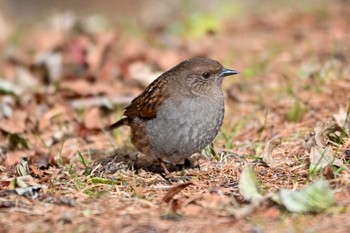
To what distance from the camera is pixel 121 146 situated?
6.64m

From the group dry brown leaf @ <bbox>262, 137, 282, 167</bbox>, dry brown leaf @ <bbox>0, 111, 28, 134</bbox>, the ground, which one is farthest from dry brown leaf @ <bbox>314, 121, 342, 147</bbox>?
dry brown leaf @ <bbox>0, 111, 28, 134</bbox>

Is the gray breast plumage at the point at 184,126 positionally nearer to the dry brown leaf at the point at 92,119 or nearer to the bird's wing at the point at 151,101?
the bird's wing at the point at 151,101

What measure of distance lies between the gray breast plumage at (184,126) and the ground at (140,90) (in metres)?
0.22

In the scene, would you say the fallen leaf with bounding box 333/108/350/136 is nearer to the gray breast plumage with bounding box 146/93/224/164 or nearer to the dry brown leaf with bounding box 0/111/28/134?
the gray breast plumage with bounding box 146/93/224/164

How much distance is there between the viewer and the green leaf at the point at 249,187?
4.36 meters

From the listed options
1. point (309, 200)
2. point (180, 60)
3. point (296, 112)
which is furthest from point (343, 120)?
point (180, 60)

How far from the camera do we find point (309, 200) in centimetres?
413

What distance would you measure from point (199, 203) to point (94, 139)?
8.80ft

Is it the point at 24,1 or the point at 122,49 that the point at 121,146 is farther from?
the point at 24,1

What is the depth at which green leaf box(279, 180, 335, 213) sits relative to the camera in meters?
4.12

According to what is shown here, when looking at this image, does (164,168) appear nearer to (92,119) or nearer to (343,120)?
(343,120)

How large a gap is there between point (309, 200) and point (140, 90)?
4.30 m

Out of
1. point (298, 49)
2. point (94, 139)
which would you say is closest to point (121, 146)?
point (94, 139)

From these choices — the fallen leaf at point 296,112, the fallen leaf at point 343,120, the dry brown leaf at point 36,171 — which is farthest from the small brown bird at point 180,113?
the fallen leaf at point 296,112
